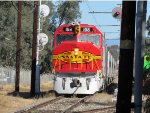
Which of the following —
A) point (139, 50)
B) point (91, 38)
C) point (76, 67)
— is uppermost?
point (91, 38)

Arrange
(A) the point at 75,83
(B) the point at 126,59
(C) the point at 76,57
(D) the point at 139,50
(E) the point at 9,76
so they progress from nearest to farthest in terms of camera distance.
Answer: (D) the point at 139,50, (B) the point at 126,59, (A) the point at 75,83, (C) the point at 76,57, (E) the point at 9,76

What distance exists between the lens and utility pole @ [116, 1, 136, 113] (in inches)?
281

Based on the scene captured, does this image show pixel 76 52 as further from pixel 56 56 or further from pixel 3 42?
pixel 3 42

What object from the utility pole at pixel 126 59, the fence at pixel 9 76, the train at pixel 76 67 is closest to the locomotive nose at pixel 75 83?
the train at pixel 76 67

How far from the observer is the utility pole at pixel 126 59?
23.4ft

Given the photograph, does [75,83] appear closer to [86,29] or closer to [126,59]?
[86,29]

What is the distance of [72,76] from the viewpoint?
23391 millimetres

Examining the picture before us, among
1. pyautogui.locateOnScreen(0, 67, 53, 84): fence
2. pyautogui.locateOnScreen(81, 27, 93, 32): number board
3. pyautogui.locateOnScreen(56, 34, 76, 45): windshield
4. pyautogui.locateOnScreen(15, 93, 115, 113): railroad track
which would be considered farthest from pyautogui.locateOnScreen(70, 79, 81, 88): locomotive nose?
pyautogui.locateOnScreen(0, 67, 53, 84): fence

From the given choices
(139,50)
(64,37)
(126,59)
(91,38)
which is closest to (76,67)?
(64,37)

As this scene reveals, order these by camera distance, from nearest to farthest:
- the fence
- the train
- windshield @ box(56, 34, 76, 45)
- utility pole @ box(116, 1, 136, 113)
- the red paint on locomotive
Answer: utility pole @ box(116, 1, 136, 113), the train, the red paint on locomotive, windshield @ box(56, 34, 76, 45), the fence

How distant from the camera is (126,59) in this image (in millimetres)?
7137

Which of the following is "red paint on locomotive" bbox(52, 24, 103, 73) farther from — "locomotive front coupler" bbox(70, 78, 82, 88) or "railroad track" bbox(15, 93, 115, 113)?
"railroad track" bbox(15, 93, 115, 113)

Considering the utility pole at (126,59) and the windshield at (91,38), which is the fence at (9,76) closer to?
the windshield at (91,38)

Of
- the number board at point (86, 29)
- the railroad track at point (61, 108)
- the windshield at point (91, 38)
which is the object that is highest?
the number board at point (86, 29)
